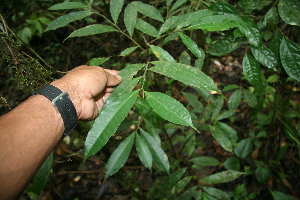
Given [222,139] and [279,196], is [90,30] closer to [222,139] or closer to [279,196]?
[222,139]

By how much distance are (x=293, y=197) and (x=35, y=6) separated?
3.74 metres

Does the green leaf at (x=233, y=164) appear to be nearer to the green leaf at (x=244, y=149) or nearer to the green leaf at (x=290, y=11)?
the green leaf at (x=244, y=149)

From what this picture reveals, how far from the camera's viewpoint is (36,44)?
4004 millimetres

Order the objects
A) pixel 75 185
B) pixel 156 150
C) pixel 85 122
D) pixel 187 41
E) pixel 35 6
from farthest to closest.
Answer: pixel 35 6, pixel 75 185, pixel 85 122, pixel 156 150, pixel 187 41

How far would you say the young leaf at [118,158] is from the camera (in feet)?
3.76

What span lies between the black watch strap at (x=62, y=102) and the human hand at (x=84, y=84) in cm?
5

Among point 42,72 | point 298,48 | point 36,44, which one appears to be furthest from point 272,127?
point 36,44

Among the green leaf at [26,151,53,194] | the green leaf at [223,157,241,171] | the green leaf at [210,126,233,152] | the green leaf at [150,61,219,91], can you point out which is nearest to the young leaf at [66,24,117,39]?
the green leaf at [150,61,219,91]

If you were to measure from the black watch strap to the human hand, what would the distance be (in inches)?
2.0

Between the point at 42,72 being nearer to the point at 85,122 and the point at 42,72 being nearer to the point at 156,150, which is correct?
the point at 85,122

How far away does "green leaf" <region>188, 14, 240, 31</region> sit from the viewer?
0.86 metres

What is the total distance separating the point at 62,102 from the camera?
3.42ft

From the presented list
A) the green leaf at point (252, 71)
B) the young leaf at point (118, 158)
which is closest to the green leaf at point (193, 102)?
the green leaf at point (252, 71)

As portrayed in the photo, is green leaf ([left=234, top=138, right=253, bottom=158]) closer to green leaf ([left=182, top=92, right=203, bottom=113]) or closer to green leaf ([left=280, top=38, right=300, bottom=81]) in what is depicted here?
green leaf ([left=182, top=92, right=203, bottom=113])
